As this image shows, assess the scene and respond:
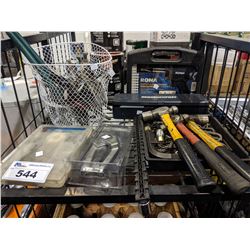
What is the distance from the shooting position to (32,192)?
1.45ft

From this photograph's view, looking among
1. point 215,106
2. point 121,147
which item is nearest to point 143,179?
point 121,147

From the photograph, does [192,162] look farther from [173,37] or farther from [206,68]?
[173,37]

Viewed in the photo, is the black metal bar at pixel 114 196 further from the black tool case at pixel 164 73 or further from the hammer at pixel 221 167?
the black tool case at pixel 164 73

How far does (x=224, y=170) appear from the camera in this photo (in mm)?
383

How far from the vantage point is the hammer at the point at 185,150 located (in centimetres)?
→ 37

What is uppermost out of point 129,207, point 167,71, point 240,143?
point 167,71

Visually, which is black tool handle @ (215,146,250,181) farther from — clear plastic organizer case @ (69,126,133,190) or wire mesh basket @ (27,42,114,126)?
wire mesh basket @ (27,42,114,126)

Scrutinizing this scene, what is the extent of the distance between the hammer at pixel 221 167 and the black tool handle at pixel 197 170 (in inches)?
1.0

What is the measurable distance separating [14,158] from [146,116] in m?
A: 0.41

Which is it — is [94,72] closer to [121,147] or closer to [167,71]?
[121,147]

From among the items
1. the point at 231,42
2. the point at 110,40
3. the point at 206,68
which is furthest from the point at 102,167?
the point at 110,40

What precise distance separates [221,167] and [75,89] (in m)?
0.46

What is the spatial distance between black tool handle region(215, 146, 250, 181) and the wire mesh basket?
1.31ft

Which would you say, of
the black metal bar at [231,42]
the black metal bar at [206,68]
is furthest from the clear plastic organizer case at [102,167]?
the black metal bar at [206,68]
